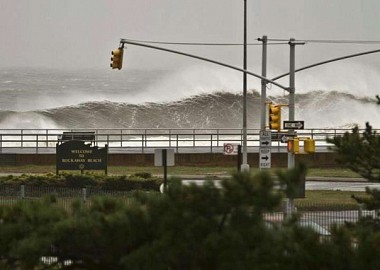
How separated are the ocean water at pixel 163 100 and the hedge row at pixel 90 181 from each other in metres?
48.8

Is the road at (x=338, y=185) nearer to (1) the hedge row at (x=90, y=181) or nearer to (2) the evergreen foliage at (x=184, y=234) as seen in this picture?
(1) the hedge row at (x=90, y=181)

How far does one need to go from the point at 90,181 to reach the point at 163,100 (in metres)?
55.9

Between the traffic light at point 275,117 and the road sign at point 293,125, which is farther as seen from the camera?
the traffic light at point 275,117

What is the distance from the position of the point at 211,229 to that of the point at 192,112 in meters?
75.0

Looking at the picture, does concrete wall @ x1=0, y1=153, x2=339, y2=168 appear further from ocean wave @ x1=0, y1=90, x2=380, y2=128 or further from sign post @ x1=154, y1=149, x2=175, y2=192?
ocean wave @ x1=0, y1=90, x2=380, y2=128

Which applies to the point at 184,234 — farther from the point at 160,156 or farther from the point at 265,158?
the point at 265,158

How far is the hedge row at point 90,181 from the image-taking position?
102ft

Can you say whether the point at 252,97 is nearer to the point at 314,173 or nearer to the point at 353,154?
the point at 314,173

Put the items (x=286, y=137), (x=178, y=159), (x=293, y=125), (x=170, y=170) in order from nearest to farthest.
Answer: (x=293, y=125) < (x=286, y=137) < (x=170, y=170) < (x=178, y=159)

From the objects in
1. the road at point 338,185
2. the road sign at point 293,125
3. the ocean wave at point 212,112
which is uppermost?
the ocean wave at point 212,112

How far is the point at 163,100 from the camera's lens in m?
87.7

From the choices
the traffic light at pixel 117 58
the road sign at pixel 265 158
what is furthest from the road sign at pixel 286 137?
the traffic light at pixel 117 58

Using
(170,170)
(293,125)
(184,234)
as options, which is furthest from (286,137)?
(184,234)

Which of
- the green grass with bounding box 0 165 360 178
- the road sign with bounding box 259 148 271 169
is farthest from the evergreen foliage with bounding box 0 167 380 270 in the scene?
the green grass with bounding box 0 165 360 178
